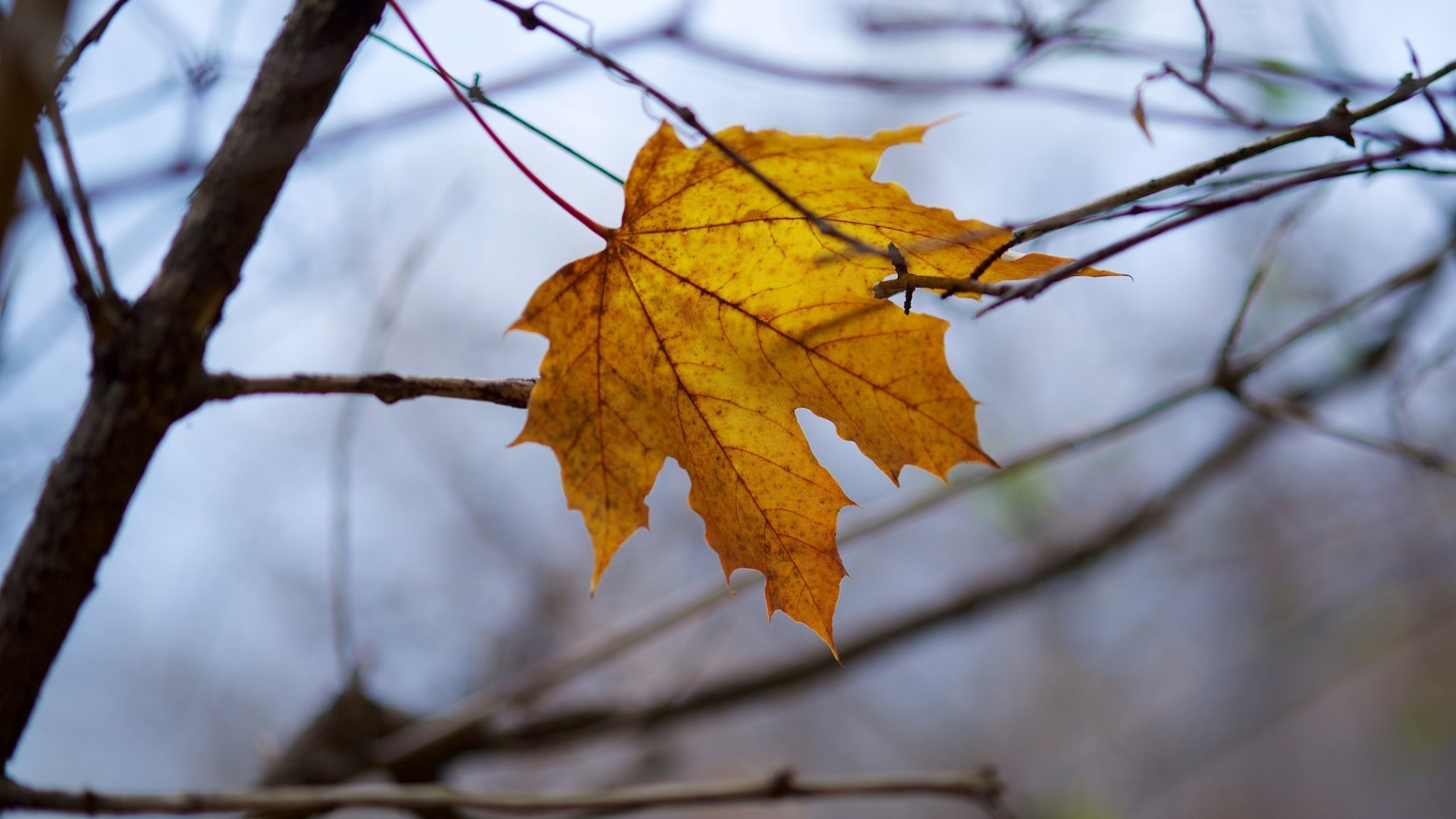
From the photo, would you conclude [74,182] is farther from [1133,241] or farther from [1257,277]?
[1257,277]

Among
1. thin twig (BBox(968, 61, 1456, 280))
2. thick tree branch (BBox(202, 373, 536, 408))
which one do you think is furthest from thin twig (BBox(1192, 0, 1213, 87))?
thick tree branch (BBox(202, 373, 536, 408))

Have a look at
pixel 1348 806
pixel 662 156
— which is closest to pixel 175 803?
pixel 662 156

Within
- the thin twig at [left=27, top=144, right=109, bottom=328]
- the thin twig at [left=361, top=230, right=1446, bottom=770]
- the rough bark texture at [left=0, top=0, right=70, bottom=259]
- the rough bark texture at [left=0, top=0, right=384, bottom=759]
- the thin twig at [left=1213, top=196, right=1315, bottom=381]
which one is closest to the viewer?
the rough bark texture at [left=0, top=0, right=70, bottom=259]

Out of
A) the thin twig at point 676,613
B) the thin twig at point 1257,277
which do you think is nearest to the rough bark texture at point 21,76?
the thin twig at point 676,613

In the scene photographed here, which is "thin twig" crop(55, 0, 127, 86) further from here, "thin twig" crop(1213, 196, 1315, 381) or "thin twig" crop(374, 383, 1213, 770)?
"thin twig" crop(1213, 196, 1315, 381)

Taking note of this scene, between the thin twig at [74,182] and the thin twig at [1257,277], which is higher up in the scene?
the thin twig at [1257,277]

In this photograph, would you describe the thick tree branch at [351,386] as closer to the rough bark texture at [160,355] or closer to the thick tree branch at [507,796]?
the rough bark texture at [160,355]
